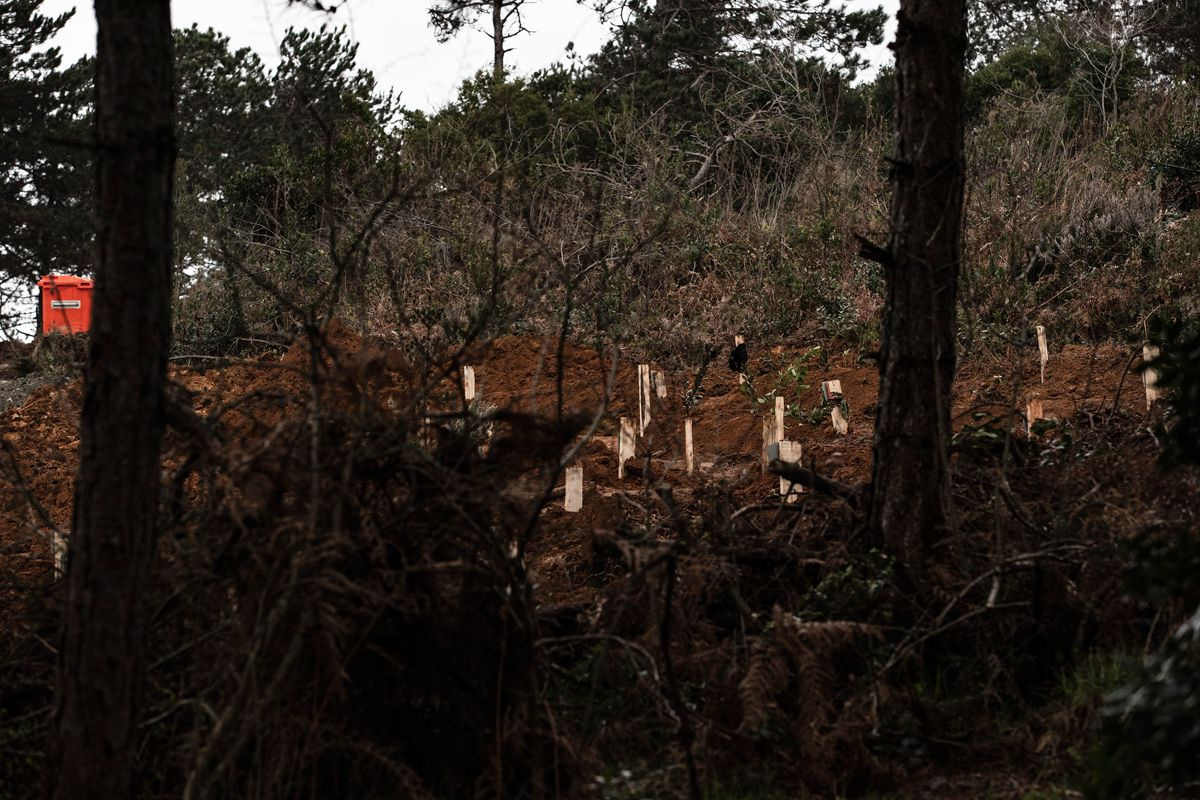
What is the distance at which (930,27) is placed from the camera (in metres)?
5.17

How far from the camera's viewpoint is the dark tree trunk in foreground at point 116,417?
3197mm

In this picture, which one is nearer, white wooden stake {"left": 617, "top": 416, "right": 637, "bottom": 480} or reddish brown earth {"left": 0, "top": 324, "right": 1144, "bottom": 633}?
reddish brown earth {"left": 0, "top": 324, "right": 1144, "bottom": 633}

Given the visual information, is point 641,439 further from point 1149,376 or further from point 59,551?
point 1149,376

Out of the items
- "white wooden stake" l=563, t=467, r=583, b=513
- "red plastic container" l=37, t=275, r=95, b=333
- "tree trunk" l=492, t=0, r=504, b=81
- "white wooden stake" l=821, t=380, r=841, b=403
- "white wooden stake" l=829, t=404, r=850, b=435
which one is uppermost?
"tree trunk" l=492, t=0, r=504, b=81

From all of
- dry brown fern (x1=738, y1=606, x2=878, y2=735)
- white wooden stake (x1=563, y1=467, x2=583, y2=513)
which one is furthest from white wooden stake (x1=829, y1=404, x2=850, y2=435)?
dry brown fern (x1=738, y1=606, x2=878, y2=735)

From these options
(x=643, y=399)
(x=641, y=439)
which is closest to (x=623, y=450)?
(x=643, y=399)

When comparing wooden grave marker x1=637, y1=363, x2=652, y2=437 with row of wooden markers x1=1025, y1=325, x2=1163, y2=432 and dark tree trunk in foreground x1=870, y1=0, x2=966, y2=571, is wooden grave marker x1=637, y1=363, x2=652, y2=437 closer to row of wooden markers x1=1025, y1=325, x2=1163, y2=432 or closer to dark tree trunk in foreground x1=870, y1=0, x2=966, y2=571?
row of wooden markers x1=1025, y1=325, x2=1163, y2=432

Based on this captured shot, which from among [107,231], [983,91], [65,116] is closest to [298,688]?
[107,231]

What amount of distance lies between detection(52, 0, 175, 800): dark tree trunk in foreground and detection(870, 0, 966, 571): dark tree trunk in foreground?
9.65 ft

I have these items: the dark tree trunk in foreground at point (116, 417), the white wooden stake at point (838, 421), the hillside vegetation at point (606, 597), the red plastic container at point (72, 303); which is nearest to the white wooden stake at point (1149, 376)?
the hillside vegetation at point (606, 597)

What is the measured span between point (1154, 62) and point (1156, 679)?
26.4 meters

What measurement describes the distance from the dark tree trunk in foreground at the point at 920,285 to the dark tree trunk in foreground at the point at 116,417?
2942 millimetres

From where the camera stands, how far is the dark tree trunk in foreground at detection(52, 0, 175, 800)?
3.20 m

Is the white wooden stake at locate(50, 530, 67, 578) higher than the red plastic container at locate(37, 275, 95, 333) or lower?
lower
